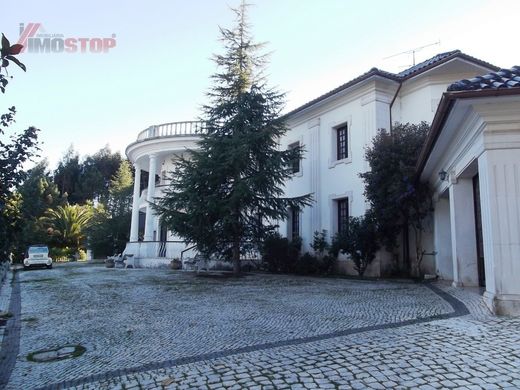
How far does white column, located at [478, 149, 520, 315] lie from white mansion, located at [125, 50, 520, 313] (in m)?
0.01

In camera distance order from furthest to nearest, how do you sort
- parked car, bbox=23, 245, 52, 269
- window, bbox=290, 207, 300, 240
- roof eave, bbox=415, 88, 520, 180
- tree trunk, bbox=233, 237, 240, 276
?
parked car, bbox=23, 245, 52, 269
window, bbox=290, 207, 300, 240
tree trunk, bbox=233, 237, 240, 276
roof eave, bbox=415, 88, 520, 180

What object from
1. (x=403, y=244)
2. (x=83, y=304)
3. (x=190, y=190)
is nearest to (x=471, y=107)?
(x=83, y=304)

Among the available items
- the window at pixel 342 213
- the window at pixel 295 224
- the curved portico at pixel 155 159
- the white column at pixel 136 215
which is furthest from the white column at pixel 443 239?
the white column at pixel 136 215

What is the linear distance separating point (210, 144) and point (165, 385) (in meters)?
11.8

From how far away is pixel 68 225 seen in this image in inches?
1436

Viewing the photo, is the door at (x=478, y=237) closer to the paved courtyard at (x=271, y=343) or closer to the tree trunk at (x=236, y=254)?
the paved courtyard at (x=271, y=343)

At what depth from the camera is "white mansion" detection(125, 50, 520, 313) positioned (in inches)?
237

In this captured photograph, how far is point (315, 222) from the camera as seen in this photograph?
1792 cm

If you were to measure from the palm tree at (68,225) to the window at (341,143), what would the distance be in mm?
26378

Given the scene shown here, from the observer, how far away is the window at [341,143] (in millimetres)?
17188

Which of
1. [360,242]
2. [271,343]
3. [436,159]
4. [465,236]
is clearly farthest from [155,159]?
[271,343]

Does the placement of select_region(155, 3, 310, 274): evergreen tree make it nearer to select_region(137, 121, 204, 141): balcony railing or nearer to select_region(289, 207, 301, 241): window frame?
select_region(289, 207, 301, 241): window frame

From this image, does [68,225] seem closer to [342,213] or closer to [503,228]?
[342,213]

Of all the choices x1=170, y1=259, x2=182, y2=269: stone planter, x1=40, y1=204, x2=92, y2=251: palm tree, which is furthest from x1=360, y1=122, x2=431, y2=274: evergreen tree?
x1=40, y1=204, x2=92, y2=251: palm tree
